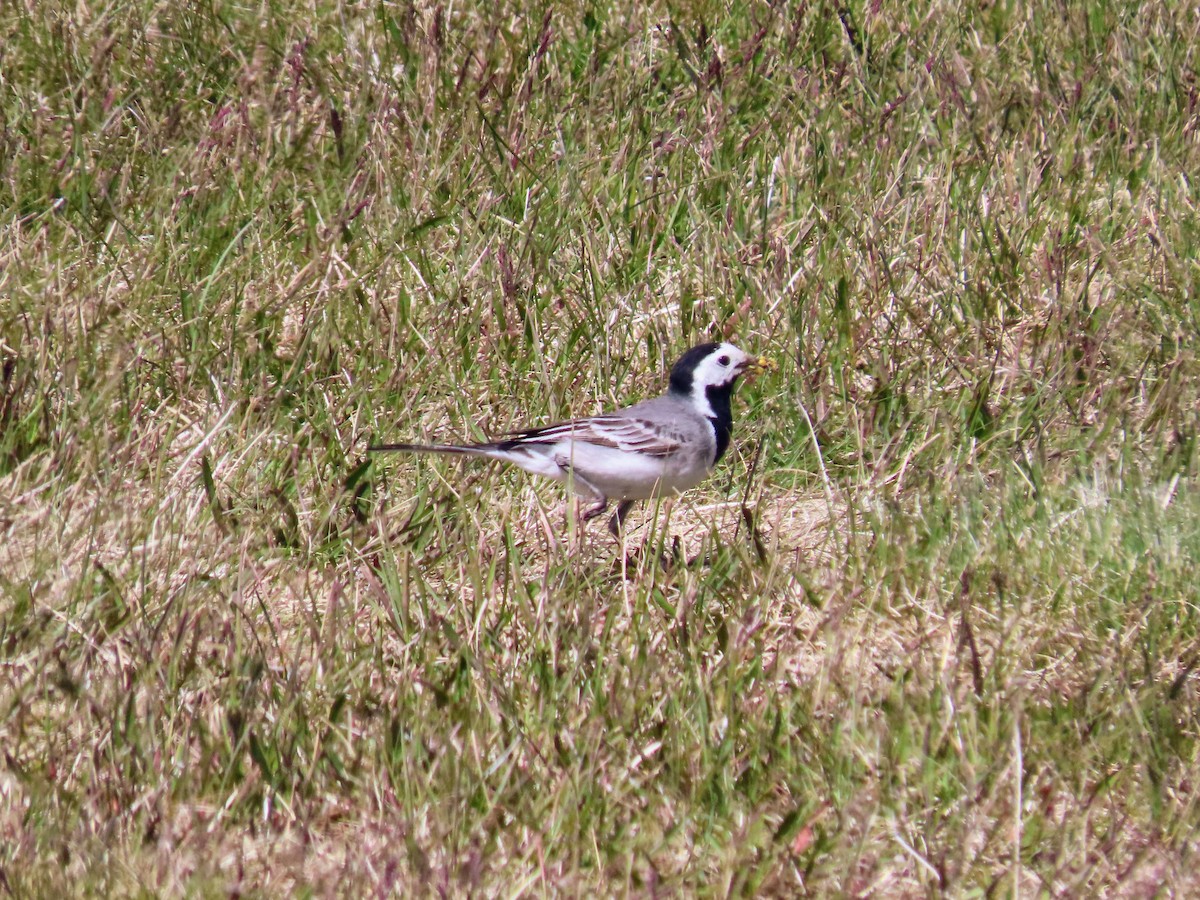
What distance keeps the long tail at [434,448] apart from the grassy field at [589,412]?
10 cm

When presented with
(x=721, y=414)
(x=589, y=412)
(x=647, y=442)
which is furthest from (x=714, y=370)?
(x=589, y=412)

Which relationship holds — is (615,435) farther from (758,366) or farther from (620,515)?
(758,366)

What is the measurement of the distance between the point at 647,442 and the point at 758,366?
55 centimetres

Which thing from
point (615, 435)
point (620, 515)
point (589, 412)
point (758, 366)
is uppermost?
point (758, 366)

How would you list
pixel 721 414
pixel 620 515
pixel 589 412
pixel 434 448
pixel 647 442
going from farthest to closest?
pixel 589 412, pixel 620 515, pixel 721 414, pixel 647 442, pixel 434 448

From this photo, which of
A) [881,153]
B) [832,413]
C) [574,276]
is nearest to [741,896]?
[832,413]

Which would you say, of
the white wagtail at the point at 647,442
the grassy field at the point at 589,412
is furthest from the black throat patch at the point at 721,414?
the grassy field at the point at 589,412

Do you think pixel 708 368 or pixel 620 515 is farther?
pixel 620 515

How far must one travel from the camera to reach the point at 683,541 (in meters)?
5.51

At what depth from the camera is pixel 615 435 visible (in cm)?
571

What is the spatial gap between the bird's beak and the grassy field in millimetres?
118

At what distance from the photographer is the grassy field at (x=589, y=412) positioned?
354cm

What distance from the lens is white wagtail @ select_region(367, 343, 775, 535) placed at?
5.52 metres

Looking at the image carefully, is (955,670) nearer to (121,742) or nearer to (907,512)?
(907,512)
